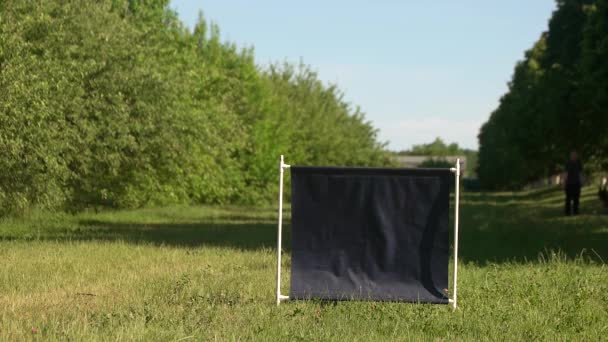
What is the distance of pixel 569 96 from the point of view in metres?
45.2

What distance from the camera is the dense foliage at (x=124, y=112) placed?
74.5ft

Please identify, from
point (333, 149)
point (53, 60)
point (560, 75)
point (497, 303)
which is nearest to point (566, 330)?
point (497, 303)

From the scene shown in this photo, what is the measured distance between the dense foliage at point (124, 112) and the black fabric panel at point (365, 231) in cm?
1212

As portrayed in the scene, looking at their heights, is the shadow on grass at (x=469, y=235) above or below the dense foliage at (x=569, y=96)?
below

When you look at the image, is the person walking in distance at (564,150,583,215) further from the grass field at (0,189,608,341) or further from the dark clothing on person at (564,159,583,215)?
the grass field at (0,189,608,341)

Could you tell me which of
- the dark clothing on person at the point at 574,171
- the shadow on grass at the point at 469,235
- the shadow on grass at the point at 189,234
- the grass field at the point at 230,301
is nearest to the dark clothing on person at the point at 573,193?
the dark clothing on person at the point at 574,171

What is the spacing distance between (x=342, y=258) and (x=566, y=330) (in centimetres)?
229

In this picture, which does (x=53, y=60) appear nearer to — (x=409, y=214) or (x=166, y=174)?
(x=166, y=174)

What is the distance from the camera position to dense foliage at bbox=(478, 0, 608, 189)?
36344 millimetres

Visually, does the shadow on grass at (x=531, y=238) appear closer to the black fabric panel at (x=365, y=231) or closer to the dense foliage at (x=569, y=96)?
the dense foliage at (x=569, y=96)

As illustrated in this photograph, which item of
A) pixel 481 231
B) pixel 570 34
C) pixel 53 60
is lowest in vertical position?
pixel 481 231

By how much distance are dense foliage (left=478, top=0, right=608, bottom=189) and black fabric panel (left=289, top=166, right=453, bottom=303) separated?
83.7 feet

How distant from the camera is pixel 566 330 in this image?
963 centimetres

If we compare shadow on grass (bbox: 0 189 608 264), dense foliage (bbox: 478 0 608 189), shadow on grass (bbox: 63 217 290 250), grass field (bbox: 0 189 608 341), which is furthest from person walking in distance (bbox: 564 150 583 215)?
grass field (bbox: 0 189 608 341)
